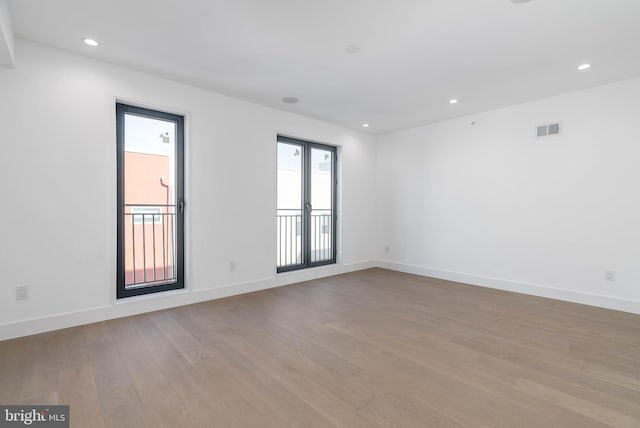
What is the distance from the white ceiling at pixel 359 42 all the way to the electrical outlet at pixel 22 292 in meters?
2.23

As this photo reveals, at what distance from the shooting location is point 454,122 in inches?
192

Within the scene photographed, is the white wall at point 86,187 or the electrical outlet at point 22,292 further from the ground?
the white wall at point 86,187

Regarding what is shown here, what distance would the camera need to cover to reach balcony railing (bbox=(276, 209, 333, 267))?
482 centimetres

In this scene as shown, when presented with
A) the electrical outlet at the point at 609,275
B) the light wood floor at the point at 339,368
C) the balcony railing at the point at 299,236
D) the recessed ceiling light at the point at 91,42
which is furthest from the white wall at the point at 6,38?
the electrical outlet at the point at 609,275

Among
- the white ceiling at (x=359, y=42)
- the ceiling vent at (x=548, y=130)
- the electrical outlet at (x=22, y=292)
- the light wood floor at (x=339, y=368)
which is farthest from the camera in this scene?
the ceiling vent at (x=548, y=130)

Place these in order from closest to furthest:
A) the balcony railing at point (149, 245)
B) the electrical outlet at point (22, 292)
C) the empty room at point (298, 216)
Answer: the empty room at point (298, 216), the electrical outlet at point (22, 292), the balcony railing at point (149, 245)

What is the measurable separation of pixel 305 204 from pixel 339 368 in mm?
3177

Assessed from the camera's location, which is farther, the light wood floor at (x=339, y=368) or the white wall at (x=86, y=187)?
the white wall at (x=86, y=187)

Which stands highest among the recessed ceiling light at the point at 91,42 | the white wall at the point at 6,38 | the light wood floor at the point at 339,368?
the recessed ceiling light at the point at 91,42

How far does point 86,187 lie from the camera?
2.95 meters

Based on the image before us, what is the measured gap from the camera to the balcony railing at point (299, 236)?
482 cm

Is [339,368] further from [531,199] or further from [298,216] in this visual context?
[531,199]

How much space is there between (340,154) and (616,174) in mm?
3752

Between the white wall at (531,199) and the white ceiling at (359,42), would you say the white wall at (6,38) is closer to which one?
the white ceiling at (359,42)
